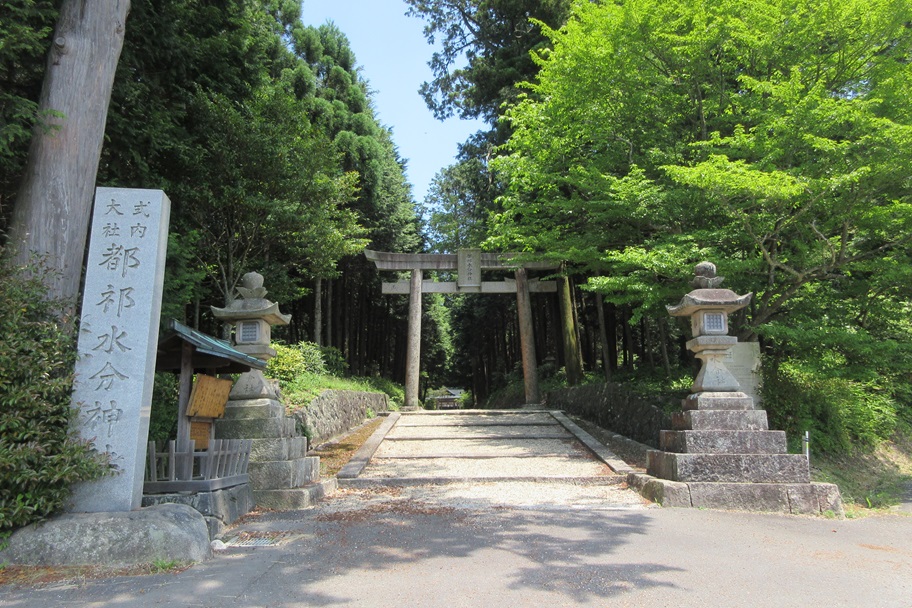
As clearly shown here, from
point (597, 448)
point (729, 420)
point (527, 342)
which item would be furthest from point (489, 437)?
point (527, 342)

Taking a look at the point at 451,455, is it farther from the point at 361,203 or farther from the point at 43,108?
the point at 361,203

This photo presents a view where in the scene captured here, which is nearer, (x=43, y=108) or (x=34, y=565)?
(x=34, y=565)

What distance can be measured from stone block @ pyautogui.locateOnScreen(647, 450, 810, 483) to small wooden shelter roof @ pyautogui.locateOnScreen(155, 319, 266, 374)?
4.90m

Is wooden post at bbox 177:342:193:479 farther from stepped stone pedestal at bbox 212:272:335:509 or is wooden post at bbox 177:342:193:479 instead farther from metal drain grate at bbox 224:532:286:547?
metal drain grate at bbox 224:532:286:547

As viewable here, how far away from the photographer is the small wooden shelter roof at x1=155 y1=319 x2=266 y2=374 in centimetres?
543

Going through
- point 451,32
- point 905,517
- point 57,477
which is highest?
point 451,32


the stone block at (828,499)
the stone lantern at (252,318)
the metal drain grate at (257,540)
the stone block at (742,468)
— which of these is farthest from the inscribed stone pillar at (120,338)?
the stone block at (828,499)

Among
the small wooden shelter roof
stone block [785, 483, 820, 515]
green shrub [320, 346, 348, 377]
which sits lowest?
stone block [785, 483, 820, 515]

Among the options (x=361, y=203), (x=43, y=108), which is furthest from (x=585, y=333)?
(x=43, y=108)

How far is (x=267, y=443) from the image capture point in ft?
21.1

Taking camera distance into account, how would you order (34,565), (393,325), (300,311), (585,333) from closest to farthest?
(34,565) < (300,311) < (585,333) < (393,325)

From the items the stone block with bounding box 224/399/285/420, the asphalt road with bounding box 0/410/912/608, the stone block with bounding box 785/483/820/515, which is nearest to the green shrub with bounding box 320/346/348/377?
the stone block with bounding box 224/399/285/420

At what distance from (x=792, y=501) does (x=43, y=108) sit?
8330 millimetres

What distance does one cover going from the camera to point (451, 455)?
9.26 meters
